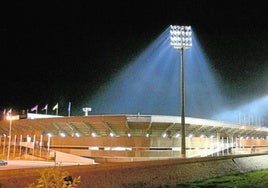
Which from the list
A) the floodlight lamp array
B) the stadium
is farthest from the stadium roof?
the floodlight lamp array

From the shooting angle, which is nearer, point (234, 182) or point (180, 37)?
point (234, 182)

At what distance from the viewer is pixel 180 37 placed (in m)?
31.7

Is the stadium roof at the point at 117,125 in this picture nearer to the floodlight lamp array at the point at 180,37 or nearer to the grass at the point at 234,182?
the floodlight lamp array at the point at 180,37

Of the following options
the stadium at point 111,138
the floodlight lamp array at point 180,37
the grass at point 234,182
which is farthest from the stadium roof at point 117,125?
the grass at point 234,182

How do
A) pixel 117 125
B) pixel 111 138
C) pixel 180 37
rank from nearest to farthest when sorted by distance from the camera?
pixel 180 37 → pixel 117 125 → pixel 111 138

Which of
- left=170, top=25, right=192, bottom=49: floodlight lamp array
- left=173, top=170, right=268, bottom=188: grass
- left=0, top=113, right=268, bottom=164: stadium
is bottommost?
left=173, top=170, right=268, bottom=188: grass

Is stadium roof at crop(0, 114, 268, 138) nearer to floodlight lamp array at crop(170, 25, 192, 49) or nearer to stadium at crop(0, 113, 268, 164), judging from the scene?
stadium at crop(0, 113, 268, 164)

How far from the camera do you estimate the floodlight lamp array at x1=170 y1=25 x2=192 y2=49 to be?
31625mm

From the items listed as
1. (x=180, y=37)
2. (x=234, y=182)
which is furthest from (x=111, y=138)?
(x=234, y=182)

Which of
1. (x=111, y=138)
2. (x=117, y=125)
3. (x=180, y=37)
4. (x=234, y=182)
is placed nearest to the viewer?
(x=234, y=182)

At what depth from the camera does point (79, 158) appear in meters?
38.5

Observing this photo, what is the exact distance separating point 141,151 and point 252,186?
19.3 meters

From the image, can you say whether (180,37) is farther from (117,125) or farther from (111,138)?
(111,138)

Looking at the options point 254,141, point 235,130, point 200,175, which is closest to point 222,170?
point 200,175
